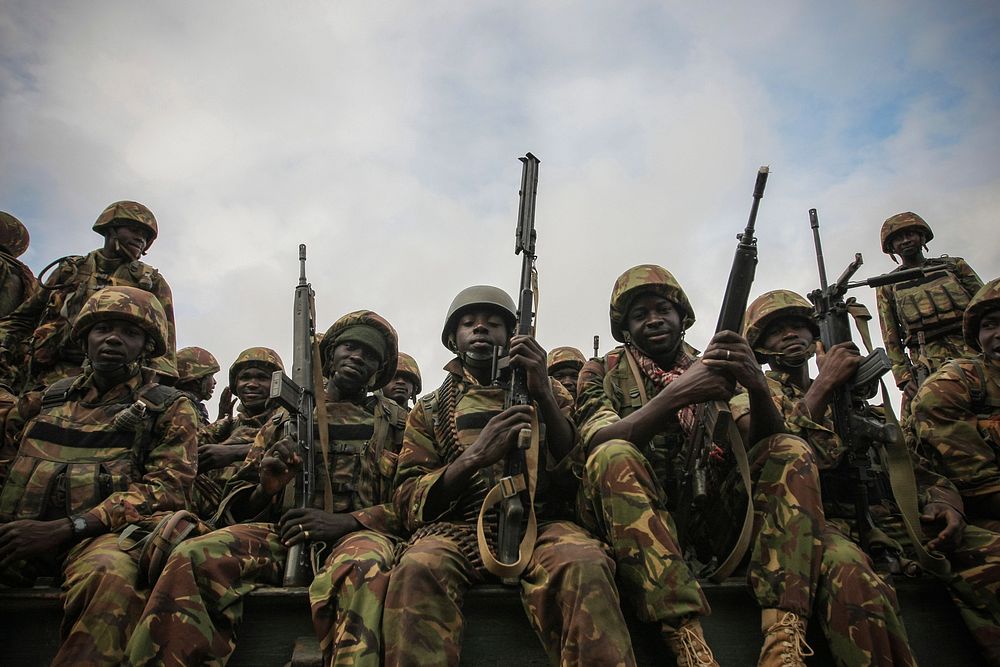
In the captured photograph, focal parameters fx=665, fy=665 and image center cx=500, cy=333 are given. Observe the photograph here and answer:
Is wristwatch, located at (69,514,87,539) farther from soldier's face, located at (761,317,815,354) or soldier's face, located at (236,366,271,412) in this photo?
soldier's face, located at (761,317,815,354)

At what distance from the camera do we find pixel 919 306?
835 centimetres

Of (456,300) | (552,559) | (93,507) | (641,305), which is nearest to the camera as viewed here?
(552,559)

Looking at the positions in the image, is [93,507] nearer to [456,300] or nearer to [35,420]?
[35,420]

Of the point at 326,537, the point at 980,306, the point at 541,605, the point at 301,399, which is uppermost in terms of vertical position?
the point at 980,306

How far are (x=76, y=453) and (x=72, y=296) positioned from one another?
9.60 feet

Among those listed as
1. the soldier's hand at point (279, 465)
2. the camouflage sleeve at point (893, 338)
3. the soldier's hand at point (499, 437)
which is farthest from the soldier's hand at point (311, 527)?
the camouflage sleeve at point (893, 338)

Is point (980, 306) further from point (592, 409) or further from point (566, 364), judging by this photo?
point (566, 364)

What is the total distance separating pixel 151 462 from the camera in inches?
197

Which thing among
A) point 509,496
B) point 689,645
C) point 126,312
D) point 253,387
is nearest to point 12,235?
point 253,387

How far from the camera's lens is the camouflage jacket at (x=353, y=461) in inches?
203

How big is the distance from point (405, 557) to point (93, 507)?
2.52 metres

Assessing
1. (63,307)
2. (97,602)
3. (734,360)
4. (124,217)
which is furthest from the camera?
(124,217)

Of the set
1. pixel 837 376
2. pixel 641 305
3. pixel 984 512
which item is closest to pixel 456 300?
pixel 641 305

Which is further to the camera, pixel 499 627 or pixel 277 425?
pixel 277 425
